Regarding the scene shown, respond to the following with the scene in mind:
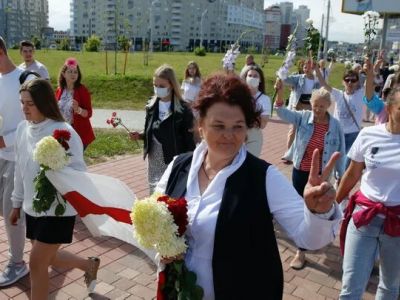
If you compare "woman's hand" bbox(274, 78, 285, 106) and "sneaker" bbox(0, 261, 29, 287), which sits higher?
"woman's hand" bbox(274, 78, 285, 106)

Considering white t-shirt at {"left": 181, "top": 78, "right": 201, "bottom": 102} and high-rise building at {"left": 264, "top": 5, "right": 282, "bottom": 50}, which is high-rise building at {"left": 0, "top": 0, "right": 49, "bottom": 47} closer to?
high-rise building at {"left": 264, "top": 5, "right": 282, "bottom": 50}

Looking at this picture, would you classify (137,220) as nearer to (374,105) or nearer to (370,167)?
(370,167)

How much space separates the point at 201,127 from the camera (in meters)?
2.32

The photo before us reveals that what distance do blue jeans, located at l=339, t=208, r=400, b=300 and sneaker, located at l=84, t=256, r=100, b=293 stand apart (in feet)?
6.76

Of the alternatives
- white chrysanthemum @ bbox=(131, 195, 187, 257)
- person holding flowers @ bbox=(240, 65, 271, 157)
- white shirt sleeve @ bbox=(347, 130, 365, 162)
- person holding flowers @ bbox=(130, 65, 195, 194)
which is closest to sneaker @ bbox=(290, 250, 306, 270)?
person holding flowers @ bbox=(240, 65, 271, 157)

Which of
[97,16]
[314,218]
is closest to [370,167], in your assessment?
[314,218]

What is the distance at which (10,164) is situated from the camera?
13.6ft

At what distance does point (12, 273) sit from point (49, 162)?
63.7 inches

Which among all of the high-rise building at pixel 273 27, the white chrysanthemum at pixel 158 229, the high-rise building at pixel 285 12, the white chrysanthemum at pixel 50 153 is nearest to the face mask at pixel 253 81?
the white chrysanthemum at pixel 50 153

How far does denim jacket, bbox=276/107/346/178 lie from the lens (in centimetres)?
473

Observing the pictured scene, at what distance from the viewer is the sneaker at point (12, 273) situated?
4016mm

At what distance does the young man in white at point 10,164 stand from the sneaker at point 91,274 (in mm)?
704

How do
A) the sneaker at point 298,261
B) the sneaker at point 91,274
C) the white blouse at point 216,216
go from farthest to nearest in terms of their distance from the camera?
1. the sneaker at point 298,261
2. the sneaker at point 91,274
3. the white blouse at point 216,216

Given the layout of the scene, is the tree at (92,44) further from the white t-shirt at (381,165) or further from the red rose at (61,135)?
the white t-shirt at (381,165)
